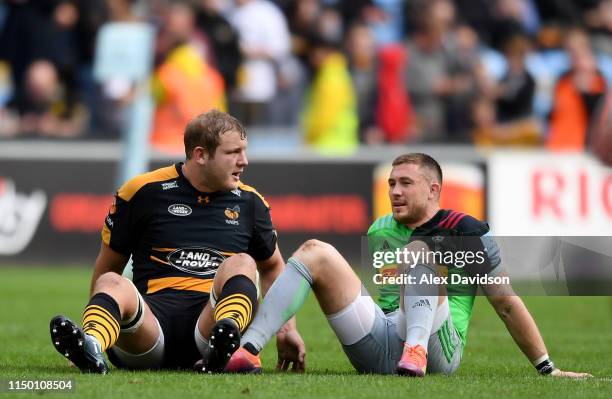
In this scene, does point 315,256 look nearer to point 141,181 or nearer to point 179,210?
point 179,210

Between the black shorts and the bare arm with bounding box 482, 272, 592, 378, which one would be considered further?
the black shorts

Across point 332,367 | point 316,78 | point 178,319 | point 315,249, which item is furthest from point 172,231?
point 316,78

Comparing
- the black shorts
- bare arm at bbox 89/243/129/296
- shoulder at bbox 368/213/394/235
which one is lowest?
the black shorts

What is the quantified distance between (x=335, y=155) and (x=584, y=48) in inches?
156

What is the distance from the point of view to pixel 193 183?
24.4 ft

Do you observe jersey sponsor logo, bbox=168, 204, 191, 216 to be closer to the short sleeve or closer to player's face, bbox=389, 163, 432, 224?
the short sleeve

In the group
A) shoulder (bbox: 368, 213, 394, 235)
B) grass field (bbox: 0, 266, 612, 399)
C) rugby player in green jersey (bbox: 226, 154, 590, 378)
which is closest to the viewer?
grass field (bbox: 0, 266, 612, 399)

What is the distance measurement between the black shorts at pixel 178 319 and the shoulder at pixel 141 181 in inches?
22.9

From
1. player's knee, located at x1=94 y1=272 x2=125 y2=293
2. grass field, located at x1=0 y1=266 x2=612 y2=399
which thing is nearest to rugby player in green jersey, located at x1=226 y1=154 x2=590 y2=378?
grass field, located at x1=0 y1=266 x2=612 y2=399

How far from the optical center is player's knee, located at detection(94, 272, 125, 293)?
6840 mm

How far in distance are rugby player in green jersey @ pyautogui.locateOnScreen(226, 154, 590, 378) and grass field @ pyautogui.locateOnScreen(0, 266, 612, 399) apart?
169mm

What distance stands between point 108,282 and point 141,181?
2.44 feet

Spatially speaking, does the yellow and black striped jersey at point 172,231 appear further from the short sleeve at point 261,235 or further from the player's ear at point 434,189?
the player's ear at point 434,189

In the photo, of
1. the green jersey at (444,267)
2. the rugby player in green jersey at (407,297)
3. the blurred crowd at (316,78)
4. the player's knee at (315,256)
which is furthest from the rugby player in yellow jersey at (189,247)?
the blurred crowd at (316,78)
